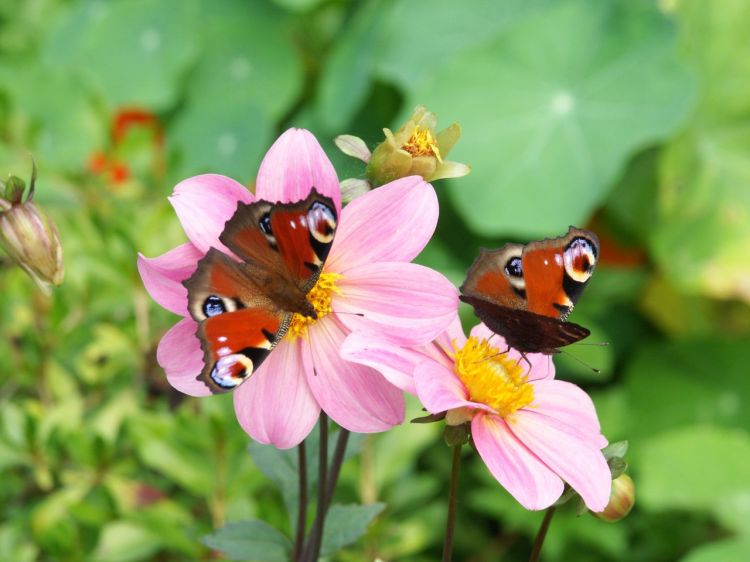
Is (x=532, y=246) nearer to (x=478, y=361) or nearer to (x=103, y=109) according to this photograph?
(x=478, y=361)

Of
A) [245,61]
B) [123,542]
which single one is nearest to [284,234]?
[123,542]

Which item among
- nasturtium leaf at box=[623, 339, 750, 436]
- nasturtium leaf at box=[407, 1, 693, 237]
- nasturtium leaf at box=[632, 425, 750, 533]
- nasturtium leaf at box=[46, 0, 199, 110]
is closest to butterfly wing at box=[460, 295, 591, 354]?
nasturtium leaf at box=[632, 425, 750, 533]

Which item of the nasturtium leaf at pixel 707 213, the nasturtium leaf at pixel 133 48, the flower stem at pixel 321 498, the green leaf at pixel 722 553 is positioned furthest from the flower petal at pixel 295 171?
the nasturtium leaf at pixel 133 48

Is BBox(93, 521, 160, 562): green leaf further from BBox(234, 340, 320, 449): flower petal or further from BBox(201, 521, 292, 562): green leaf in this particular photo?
BBox(234, 340, 320, 449): flower petal

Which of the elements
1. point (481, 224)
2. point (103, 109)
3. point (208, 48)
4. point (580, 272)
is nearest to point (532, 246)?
point (580, 272)

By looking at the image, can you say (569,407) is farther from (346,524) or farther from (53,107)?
(53,107)

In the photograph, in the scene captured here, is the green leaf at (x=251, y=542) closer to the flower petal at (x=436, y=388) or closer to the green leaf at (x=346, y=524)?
the green leaf at (x=346, y=524)

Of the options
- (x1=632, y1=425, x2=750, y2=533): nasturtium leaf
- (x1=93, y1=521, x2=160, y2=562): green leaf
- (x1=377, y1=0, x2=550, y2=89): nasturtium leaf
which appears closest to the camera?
(x1=93, y1=521, x2=160, y2=562): green leaf
